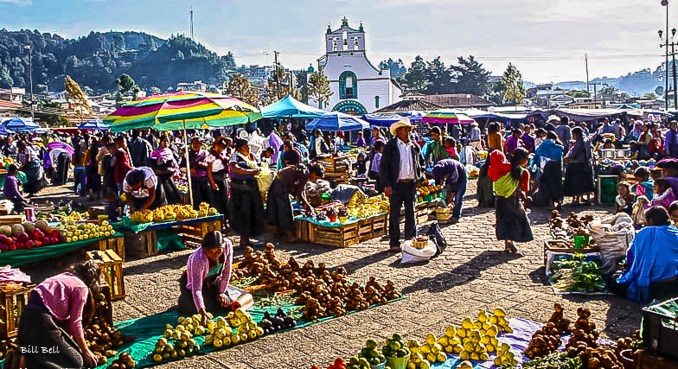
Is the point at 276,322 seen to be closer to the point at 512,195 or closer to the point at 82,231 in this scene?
the point at 82,231

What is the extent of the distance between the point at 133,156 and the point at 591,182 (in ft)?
32.3

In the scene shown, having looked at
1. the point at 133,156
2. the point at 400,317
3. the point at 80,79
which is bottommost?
the point at 400,317

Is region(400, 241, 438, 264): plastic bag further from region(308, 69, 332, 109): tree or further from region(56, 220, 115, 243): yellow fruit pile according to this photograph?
region(308, 69, 332, 109): tree

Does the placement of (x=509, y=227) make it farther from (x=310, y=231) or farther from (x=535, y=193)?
(x=535, y=193)

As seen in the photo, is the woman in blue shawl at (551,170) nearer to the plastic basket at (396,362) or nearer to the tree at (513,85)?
the plastic basket at (396,362)

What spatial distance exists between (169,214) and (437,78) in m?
80.8

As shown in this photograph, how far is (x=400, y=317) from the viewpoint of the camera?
20.9 feet

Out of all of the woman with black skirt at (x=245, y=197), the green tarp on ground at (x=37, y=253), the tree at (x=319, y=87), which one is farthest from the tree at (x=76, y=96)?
the green tarp on ground at (x=37, y=253)

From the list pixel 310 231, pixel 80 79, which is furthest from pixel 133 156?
pixel 80 79

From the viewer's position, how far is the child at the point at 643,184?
9617 millimetres

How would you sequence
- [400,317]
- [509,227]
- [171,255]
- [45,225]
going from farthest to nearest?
[171,255]
[509,227]
[45,225]
[400,317]

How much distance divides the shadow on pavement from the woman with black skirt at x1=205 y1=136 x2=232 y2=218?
4197mm

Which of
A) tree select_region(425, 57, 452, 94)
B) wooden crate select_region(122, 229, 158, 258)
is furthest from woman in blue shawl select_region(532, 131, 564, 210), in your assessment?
tree select_region(425, 57, 452, 94)

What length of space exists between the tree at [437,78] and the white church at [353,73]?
86.6ft
